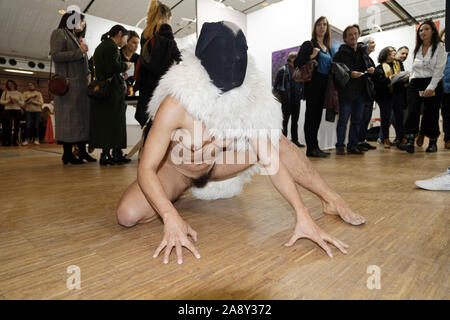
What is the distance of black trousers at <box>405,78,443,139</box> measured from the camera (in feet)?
11.1

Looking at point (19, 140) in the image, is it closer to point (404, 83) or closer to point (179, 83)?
point (179, 83)

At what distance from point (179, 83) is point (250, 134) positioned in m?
0.30

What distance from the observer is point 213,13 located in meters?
4.50

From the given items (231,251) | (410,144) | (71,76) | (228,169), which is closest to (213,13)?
(71,76)

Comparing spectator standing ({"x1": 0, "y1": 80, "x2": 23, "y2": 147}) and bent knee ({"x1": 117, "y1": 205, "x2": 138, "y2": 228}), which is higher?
spectator standing ({"x1": 0, "y1": 80, "x2": 23, "y2": 147})

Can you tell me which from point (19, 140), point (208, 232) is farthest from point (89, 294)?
point (19, 140)

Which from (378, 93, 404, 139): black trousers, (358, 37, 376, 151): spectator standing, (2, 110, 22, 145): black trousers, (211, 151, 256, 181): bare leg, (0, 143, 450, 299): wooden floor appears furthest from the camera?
(2, 110, 22, 145): black trousers

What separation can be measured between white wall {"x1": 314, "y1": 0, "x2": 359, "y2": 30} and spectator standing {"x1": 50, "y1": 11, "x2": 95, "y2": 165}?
3306mm

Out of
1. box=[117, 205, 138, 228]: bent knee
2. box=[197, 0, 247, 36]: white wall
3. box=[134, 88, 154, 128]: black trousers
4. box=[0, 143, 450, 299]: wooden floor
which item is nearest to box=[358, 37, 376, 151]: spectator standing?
box=[197, 0, 247, 36]: white wall

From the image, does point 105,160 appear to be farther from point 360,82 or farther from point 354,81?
point 360,82

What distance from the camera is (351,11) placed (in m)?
Answer: 4.70

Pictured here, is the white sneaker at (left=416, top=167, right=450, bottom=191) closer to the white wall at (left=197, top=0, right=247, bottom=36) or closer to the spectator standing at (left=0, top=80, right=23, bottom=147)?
the white wall at (left=197, top=0, right=247, bottom=36)

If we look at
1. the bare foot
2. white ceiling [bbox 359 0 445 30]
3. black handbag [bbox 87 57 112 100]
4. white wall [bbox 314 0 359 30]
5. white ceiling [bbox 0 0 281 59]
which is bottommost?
the bare foot

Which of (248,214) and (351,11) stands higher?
(351,11)
